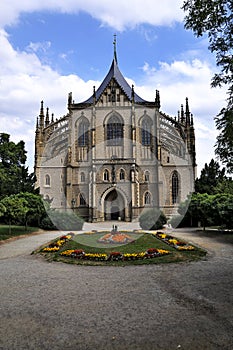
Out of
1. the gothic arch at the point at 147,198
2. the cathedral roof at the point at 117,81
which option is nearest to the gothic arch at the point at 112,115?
the cathedral roof at the point at 117,81

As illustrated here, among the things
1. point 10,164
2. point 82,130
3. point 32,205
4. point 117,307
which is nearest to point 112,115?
point 82,130

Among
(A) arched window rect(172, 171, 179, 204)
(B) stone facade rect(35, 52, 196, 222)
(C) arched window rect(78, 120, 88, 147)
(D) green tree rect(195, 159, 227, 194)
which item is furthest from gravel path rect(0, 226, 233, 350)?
(C) arched window rect(78, 120, 88, 147)

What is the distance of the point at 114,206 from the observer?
132 ft

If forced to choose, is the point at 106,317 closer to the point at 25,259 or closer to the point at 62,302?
the point at 62,302

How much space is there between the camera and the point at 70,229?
2875 centimetres

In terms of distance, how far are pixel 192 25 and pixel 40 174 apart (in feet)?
121

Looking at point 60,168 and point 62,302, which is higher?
point 60,168

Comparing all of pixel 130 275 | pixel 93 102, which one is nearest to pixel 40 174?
pixel 93 102

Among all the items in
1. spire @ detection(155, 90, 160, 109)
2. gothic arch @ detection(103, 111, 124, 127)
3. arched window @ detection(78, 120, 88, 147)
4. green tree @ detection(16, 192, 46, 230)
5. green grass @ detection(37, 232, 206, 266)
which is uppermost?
spire @ detection(155, 90, 160, 109)

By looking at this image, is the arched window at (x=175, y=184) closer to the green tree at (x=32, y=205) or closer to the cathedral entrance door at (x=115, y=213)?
the cathedral entrance door at (x=115, y=213)

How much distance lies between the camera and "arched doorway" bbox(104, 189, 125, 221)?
3969cm

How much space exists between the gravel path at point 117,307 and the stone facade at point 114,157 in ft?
91.3

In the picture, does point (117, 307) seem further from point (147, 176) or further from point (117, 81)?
point (117, 81)

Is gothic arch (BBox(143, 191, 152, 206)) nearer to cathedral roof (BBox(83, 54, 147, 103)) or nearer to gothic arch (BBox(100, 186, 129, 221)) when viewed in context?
gothic arch (BBox(100, 186, 129, 221))
